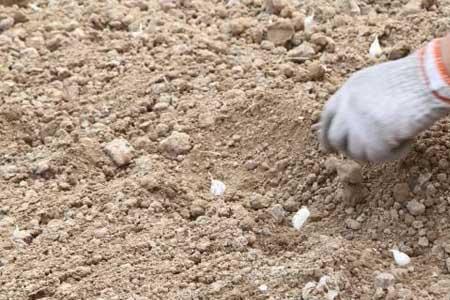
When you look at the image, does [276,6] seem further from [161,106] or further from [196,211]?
[196,211]

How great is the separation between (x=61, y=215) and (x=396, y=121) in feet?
2.04

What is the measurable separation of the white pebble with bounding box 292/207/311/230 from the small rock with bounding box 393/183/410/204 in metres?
0.16

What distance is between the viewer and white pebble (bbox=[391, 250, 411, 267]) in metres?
1.58

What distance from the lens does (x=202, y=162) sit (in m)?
1.82

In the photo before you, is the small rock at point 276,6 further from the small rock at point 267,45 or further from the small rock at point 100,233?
the small rock at point 100,233

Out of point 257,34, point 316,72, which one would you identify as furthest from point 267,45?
point 316,72

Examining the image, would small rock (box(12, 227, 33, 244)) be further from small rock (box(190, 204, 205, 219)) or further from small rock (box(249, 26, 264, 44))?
small rock (box(249, 26, 264, 44))

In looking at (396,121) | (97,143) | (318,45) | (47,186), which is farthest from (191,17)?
(396,121)

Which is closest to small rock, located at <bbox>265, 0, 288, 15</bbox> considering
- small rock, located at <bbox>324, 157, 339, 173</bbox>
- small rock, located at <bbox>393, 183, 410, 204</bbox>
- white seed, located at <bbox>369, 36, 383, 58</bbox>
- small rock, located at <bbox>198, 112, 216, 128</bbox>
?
white seed, located at <bbox>369, 36, 383, 58</bbox>

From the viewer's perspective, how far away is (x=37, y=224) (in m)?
1.70

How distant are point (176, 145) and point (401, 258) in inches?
19.2

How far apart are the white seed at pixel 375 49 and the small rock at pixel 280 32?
176 mm

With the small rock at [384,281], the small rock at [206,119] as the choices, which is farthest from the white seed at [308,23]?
the small rock at [384,281]

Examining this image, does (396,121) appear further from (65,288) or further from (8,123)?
(8,123)
